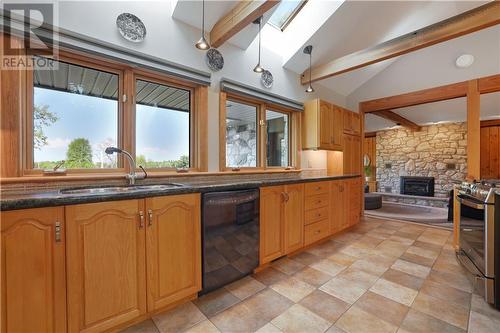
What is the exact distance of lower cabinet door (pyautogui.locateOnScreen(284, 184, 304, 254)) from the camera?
240 cm

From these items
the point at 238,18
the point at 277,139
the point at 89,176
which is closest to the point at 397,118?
the point at 277,139

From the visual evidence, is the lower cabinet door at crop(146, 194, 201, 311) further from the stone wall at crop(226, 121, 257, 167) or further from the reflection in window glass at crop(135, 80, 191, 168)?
the stone wall at crop(226, 121, 257, 167)

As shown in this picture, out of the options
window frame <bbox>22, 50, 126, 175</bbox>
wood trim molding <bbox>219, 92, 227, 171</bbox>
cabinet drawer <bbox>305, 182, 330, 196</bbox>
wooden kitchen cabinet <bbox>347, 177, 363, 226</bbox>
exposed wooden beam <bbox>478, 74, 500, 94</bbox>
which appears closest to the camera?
window frame <bbox>22, 50, 126, 175</bbox>

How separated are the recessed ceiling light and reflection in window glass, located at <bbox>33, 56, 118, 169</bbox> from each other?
4675 mm

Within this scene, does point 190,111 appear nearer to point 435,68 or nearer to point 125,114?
point 125,114

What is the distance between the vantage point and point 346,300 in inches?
67.6

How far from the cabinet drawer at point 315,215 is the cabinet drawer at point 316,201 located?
5 centimetres

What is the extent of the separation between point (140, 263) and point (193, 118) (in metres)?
1.57

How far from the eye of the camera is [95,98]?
1.89 meters

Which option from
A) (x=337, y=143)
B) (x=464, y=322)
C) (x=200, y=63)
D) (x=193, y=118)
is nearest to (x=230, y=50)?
(x=200, y=63)

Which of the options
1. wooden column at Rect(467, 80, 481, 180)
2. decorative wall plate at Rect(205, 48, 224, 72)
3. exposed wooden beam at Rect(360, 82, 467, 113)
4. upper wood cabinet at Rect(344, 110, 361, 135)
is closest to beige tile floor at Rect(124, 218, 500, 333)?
wooden column at Rect(467, 80, 481, 180)

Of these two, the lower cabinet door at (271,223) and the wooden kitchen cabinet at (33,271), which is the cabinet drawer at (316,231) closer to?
the lower cabinet door at (271,223)

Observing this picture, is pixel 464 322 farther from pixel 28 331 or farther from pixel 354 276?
pixel 28 331

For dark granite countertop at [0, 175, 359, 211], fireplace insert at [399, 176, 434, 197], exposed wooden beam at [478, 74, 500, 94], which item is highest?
exposed wooden beam at [478, 74, 500, 94]
